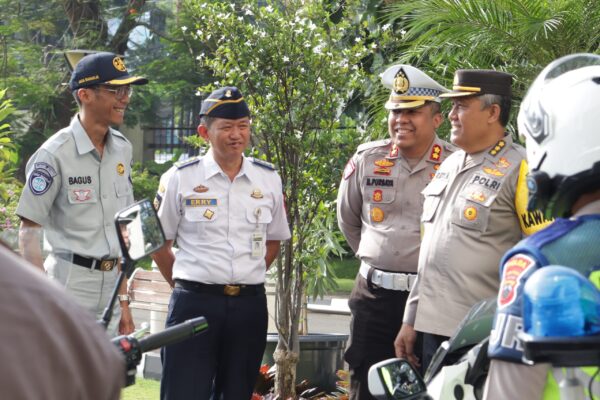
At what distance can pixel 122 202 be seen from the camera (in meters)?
5.43

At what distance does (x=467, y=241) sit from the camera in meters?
4.69

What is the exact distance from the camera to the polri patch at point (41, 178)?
511 centimetres

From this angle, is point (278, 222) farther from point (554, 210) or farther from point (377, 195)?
point (554, 210)

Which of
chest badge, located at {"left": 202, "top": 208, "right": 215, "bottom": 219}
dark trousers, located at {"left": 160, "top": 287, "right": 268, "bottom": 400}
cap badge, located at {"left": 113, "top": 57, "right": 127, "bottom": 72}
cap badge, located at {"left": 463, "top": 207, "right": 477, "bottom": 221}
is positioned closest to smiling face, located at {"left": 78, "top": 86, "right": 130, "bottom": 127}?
cap badge, located at {"left": 113, "top": 57, "right": 127, "bottom": 72}

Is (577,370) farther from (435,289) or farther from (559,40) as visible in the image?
(559,40)

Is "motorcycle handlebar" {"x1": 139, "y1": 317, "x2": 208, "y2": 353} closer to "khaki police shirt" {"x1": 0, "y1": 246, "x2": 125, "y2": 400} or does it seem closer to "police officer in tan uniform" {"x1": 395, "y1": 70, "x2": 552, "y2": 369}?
"khaki police shirt" {"x1": 0, "y1": 246, "x2": 125, "y2": 400}

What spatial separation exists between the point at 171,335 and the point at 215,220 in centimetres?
308

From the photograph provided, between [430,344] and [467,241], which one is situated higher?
[467,241]

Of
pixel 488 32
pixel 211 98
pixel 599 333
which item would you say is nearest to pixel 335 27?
pixel 488 32

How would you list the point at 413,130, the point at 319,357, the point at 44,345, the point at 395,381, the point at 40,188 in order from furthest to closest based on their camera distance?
the point at 319,357
the point at 413,130
the point at 40,188
the point at 395,381
the point at 44,345

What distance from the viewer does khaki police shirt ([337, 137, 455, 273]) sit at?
5566 mm

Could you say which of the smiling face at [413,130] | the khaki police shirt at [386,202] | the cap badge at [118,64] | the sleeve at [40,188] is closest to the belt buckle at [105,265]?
the sleeve at [40,188]

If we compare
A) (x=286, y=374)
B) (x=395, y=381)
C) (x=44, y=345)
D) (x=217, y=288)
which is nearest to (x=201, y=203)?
(x=217, y=288)

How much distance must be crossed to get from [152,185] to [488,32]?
14.1 meters
